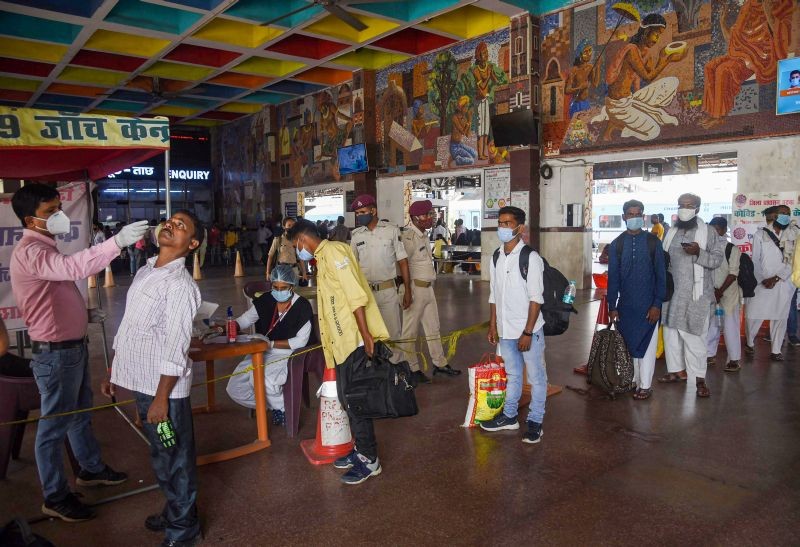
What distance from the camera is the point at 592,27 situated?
10562 millimetres

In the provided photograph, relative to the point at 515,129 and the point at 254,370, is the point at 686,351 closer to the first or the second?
the point at 254,370

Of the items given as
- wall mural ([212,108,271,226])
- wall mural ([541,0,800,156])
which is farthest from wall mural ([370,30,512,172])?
wall mural ([212,108,271,226])

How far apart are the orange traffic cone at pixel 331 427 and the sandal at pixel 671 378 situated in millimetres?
3137

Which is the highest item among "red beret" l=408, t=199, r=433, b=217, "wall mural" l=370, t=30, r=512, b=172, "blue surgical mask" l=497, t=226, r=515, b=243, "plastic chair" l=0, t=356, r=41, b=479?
"wall mural" l=370, t=30, r=512, b=172

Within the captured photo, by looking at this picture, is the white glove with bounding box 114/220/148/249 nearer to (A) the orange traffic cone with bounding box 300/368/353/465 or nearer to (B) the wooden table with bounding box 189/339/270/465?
(B) the wooden table with bounding box 189/339/270/465

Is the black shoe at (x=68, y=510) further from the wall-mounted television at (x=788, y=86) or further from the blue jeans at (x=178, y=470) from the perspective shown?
the wall-mounted television at (x=788, y=86)

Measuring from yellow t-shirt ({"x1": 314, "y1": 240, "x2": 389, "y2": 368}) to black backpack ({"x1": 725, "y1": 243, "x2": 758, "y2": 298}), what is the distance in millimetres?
4197

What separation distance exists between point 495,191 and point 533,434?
910cm

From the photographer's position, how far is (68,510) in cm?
297

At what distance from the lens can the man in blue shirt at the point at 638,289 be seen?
467 cm

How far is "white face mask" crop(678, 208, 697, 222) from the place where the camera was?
4848mm

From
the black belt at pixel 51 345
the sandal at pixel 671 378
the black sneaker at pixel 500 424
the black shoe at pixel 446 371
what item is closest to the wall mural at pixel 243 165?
the black shoe at pixel 446 371

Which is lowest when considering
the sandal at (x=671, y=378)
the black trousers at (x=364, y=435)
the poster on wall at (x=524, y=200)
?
the sandal at (x=671, y=378)

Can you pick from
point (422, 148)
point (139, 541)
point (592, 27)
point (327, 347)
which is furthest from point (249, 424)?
point (422, 148)
